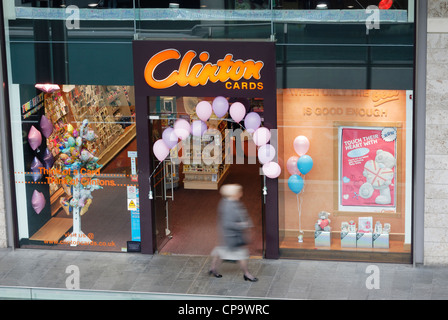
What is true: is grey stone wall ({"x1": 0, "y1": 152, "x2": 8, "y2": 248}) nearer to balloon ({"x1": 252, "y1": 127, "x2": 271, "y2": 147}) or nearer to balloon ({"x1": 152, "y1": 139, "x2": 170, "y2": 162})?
balloon ({"x1": 152, "y1": 139, "x2": 170, "y2": 162})

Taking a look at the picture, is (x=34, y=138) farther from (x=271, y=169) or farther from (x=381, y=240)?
(x=381, y=240)

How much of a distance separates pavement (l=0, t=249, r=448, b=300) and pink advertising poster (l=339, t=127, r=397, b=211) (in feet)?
3.04

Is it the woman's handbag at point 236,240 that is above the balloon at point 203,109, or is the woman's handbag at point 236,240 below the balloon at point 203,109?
below

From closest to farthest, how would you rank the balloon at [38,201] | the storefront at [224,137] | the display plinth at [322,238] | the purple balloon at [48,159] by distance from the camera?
the storefront at [224,137], the display plinth at [322,238], the purple balloon at [48,159], the balloon at [38,201]

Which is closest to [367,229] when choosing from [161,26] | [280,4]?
[280,4]

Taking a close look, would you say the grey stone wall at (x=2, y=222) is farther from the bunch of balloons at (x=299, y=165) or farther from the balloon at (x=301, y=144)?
the balloon at (x=301, y=144)

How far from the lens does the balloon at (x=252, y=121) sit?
1090 cm

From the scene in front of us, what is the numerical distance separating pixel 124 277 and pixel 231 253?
1626 millimetres

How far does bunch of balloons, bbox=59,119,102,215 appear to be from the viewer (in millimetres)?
11562

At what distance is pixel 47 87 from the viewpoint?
11492 mm

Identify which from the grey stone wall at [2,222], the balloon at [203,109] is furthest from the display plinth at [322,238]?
the grey stone wall at [2,222]

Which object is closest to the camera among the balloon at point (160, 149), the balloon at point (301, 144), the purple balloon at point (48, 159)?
the balloon at point (301, 144)

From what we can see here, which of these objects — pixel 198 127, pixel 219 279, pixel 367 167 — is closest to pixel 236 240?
pixel 219 279

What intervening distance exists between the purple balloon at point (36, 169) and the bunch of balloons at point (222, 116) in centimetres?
192
